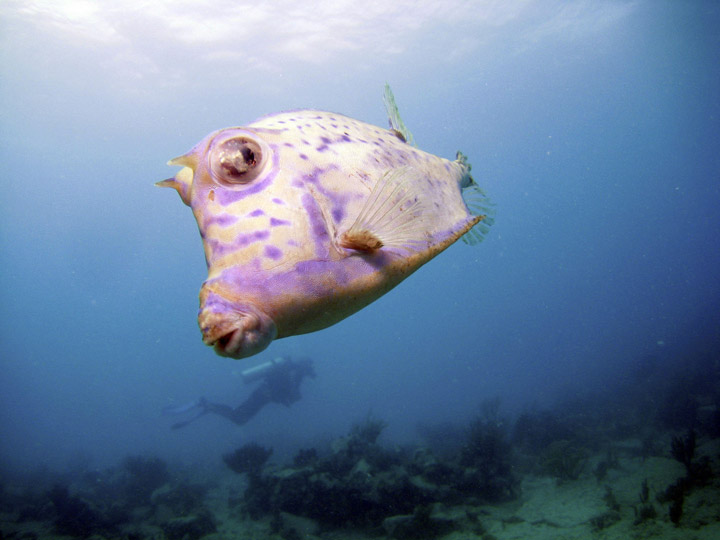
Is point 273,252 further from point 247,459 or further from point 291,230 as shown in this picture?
point 247,459

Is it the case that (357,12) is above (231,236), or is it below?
above

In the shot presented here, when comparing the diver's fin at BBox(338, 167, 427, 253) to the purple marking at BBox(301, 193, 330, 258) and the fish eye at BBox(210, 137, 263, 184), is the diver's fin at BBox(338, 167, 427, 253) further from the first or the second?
the fish eye at BBox(210, 137, 263, 184)

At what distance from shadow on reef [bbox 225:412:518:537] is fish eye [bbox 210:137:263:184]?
6.77 meters

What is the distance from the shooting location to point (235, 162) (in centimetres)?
121

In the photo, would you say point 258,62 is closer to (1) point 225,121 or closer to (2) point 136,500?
(1) point 225,121

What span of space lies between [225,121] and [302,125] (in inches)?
1719

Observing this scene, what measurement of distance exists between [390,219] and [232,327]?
0.68 metres

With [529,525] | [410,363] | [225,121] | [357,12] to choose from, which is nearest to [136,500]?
[529,525]

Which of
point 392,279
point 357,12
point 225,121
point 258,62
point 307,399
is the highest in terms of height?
point 225,121

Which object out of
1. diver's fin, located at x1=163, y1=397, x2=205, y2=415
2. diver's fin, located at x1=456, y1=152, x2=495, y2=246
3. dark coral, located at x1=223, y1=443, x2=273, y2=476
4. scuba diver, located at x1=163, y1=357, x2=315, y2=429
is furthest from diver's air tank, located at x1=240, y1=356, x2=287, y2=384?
diver's fin, located at x1=456, y1=152, x2=495, y2=246

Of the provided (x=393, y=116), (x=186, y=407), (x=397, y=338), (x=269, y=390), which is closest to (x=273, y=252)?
(x=393, y=116)

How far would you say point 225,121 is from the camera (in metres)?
39.7

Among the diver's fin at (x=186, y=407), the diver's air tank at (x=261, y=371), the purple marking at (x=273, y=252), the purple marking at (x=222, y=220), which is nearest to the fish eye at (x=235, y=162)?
the purple marking at (x=222, y=220)

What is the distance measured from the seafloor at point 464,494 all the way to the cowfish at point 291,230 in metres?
6.47
